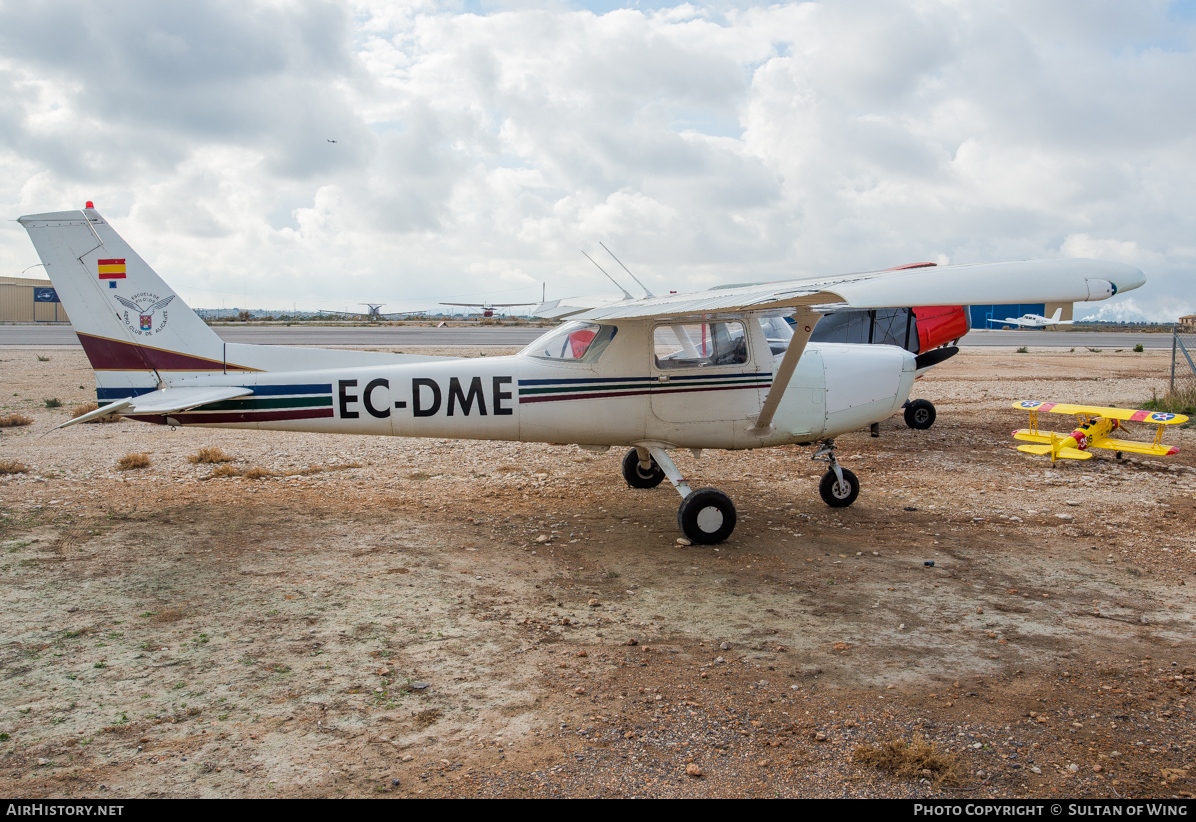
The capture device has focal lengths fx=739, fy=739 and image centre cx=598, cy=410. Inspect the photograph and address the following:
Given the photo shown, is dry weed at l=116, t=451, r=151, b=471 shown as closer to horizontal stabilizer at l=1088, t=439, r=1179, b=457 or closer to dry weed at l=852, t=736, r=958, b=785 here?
dry weed at l=852, t=736, r=958, b=785

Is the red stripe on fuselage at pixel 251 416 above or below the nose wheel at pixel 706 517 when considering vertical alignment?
above

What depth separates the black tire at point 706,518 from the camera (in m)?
6.70

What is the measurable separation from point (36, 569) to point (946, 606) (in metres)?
6.84

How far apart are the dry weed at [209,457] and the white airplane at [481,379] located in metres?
2.85

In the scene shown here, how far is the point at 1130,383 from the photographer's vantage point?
67.7ft

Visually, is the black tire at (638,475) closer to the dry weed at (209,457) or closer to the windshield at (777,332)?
the windshield at (777,332)

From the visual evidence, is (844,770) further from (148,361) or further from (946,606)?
(148,361)

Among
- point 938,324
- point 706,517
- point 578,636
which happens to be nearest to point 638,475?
point 706,517

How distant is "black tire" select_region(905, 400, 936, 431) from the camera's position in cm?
1296

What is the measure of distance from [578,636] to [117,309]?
5480 mm

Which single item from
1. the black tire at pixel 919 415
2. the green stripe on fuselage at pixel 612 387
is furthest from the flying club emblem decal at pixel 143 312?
the black tire at pixel 919 415

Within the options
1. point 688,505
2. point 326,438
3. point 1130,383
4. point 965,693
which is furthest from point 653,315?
point 1130,383

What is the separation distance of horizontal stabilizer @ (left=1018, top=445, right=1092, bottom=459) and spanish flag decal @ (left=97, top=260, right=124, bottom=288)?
10.9 metres

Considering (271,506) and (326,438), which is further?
(326,438)
